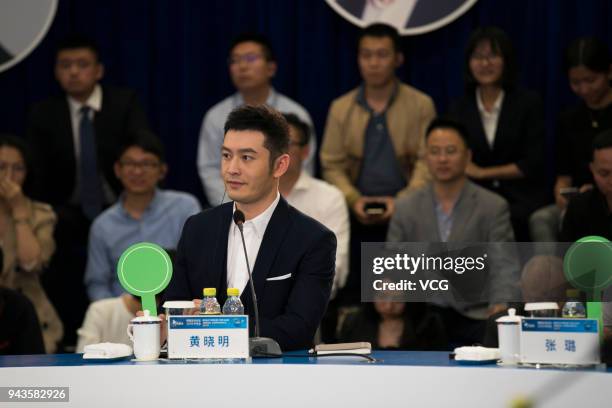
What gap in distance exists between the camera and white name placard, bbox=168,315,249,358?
7.72 feet

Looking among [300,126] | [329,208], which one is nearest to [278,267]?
[329,208]

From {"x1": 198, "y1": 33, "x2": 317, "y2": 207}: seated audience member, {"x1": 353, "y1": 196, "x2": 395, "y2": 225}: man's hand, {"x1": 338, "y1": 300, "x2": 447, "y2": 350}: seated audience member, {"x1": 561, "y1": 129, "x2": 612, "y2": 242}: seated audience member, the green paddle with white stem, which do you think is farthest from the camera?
{"x1": 198, "y1": 33, "x2": 317, "y2": 207}: seated audience member

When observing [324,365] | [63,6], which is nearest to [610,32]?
[63,6]

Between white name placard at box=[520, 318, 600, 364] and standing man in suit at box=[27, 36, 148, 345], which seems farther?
standing man in suit at box=[27, 36, 148, 345]

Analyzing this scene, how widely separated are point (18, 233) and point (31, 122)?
79 centimetres

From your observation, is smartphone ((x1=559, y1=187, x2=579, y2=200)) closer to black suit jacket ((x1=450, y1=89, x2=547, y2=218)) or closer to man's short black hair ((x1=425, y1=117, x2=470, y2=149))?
black suit jacket ((x1=450, y1=89, x2=547, y2=218))

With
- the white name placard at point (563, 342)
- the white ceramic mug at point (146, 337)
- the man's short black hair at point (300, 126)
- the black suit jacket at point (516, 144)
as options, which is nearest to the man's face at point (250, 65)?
the man's short black hair at point (300, 126)

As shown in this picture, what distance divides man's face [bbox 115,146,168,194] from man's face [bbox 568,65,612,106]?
189 centimetres

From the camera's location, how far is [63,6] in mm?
5750

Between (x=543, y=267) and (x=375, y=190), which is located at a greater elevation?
(x=375, y=190)

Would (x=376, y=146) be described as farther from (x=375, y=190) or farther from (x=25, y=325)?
(x=25, y=325)

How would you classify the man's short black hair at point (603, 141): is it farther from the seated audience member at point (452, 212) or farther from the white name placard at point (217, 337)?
the white name placard at point (217, 337)

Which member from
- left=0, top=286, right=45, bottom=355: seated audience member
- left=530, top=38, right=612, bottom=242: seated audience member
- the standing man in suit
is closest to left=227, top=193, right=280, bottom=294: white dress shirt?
left=0, top=286, right=45, bottom=355: seated audience member

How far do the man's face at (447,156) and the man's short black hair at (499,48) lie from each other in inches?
18.4
